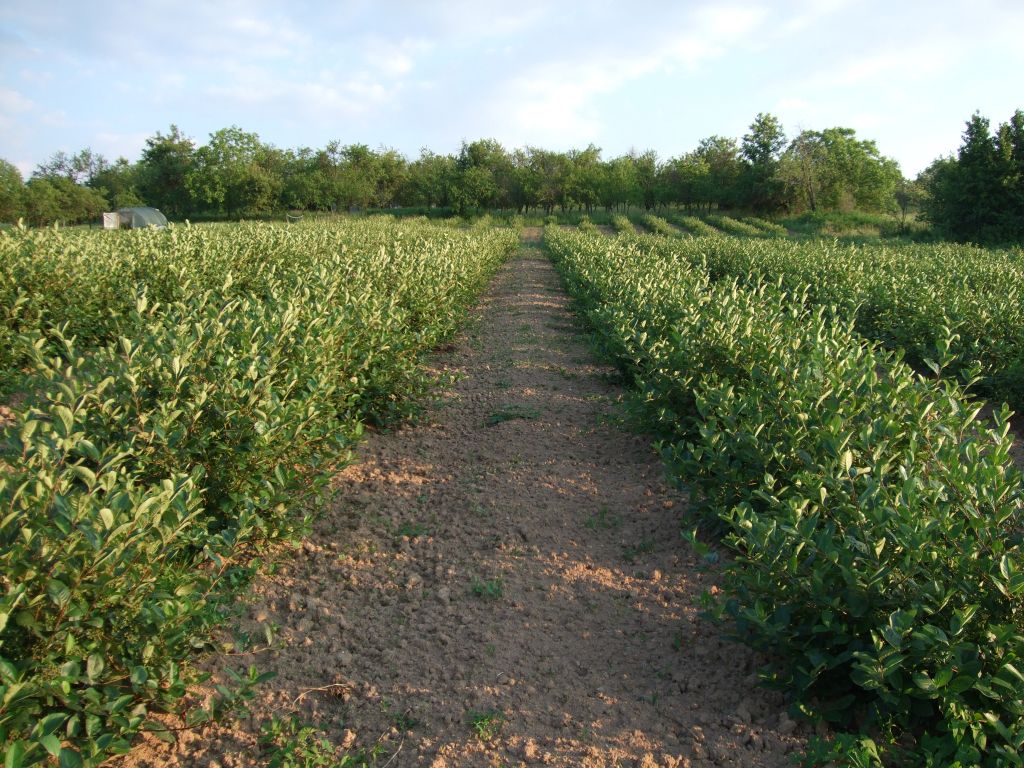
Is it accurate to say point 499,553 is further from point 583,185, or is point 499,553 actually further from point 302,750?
point 583,185

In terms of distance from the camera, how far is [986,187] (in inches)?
1150

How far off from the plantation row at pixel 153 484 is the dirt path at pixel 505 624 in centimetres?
36

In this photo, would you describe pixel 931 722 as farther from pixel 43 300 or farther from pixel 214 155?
pixel 214 155

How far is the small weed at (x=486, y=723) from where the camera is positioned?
252 cm

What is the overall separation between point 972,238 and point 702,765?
1369 inches

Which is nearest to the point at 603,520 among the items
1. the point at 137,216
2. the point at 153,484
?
the point at 153,484

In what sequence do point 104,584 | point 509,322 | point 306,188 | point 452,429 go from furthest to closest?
point 306,188 → point 509,322 → point 452,429 → point 104,584

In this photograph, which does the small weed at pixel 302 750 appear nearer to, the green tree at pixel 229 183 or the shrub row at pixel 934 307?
the shrub row at pixel 934 307

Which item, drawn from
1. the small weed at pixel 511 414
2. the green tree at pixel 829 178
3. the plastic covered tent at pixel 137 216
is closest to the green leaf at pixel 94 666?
the small weed at pixel 511 414

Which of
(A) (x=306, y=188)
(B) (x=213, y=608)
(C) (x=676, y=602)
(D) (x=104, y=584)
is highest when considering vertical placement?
(A) (x=306, y=188)

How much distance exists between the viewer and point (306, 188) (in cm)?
5512

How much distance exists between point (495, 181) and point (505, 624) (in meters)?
59.8

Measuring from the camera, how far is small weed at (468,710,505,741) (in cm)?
252

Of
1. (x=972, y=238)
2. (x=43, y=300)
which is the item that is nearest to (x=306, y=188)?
(x=972, y=238)
